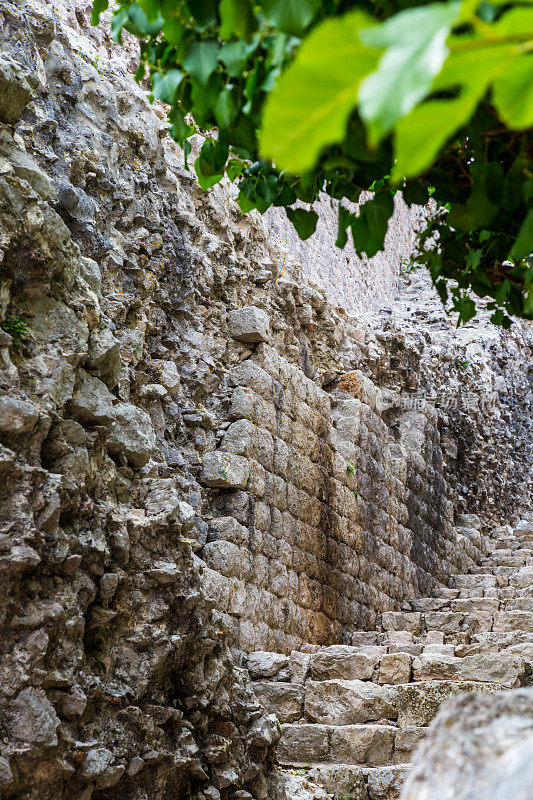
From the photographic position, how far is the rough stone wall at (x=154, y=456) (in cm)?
366

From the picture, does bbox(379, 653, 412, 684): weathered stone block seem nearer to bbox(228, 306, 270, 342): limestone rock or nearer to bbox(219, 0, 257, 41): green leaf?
bbox(228, 306, 270, 342): limestone rock

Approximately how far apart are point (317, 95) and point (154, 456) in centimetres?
506

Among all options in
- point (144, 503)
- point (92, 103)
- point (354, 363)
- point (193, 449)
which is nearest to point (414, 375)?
point (354, 363)

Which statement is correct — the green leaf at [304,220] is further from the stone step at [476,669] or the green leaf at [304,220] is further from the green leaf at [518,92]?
the stone step at [476,669]

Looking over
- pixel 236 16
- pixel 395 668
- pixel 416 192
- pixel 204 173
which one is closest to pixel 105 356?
pixel 204 173

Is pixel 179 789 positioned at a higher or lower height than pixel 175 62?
lower

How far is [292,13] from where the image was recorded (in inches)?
64.1

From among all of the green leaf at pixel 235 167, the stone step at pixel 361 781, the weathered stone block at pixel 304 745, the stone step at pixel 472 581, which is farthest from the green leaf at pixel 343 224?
the stone step at pixel 472 581

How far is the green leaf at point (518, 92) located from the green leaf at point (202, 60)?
1.06m

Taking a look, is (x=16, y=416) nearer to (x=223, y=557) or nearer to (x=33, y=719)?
(x=33, y=719)

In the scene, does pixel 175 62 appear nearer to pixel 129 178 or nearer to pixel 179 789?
pixel 179 789

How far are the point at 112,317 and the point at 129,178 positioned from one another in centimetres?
141

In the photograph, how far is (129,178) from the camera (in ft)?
22.5

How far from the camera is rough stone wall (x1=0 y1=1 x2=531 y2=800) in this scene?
3660mm
